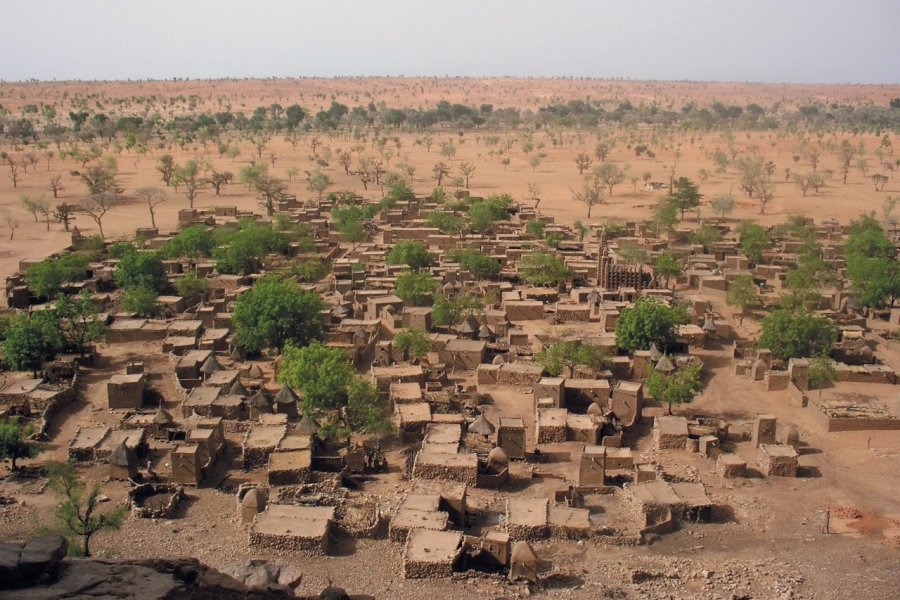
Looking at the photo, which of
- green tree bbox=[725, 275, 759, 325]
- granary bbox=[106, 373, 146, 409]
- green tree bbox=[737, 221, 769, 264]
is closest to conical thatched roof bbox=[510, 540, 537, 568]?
granary bbox=[106, 373, 146, 409]

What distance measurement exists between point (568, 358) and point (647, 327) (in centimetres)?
Answer: 307

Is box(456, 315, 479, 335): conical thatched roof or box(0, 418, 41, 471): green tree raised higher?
box(456, 315, 479, 335): conical thatched roof

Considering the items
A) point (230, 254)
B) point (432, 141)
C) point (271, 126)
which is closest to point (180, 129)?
point (271, 126)

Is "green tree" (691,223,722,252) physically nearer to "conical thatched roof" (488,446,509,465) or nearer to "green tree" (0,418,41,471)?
"conical thatched roof" (488,446,509,465)

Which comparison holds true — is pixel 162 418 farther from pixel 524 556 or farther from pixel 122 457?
pixel 524 556

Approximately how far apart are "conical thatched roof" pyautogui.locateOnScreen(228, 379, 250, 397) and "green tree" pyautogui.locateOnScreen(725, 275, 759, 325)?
702 inches

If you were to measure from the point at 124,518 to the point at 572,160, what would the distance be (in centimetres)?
6754

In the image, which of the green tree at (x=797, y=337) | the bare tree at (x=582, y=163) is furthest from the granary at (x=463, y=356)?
the bare tree at (x=582, y=163)

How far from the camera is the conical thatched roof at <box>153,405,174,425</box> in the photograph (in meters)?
21.7

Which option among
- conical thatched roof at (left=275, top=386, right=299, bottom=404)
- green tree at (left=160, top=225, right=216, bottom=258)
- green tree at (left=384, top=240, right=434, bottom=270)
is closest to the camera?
conical thatched roof at (left=275, top=386, right=299, bottom=404)

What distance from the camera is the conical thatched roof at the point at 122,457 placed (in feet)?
62.6

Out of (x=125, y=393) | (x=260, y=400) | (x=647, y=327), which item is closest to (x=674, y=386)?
(x=647, y=327)

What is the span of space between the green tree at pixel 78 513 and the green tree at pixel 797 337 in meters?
18.8

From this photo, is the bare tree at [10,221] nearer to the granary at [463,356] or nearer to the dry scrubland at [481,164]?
the dry scrubland at [481,164]
